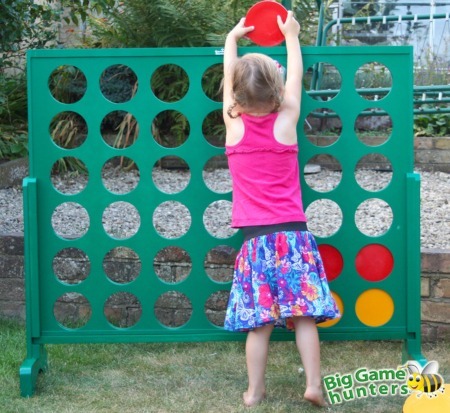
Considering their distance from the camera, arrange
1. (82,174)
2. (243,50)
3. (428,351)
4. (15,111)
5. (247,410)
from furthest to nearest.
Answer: (15,111), (82,174), (428,351), (243,50), (247,410)

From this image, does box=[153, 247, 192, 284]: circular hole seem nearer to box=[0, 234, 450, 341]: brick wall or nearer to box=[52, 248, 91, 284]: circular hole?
box=[0, 234, 450, 341]: brick wall

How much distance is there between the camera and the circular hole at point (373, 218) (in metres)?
4.78

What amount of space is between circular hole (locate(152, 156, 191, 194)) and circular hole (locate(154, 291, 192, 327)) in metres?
1.65

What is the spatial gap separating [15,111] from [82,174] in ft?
2.93

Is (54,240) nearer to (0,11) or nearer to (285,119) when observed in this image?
(285,119)

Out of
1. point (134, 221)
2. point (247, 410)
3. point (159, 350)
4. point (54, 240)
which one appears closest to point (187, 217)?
point (134, 221)

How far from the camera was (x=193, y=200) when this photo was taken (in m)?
3.48

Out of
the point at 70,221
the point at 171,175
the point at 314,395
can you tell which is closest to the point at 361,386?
the point at 314,395

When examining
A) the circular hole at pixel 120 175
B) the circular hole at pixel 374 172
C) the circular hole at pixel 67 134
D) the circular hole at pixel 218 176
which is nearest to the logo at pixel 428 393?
the circular hole at pixel 218 176

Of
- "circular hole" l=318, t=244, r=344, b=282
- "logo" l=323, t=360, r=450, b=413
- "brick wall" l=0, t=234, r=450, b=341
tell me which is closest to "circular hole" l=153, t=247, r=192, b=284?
"brick wall" l=0, t=234, r=450, b=341

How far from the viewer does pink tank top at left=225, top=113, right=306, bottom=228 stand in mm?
3197

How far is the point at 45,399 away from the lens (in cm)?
331

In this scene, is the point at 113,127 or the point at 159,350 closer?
the point at 159,350

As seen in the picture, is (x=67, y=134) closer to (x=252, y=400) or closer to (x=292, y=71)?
(x=292, y=71)
